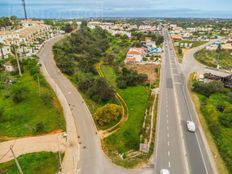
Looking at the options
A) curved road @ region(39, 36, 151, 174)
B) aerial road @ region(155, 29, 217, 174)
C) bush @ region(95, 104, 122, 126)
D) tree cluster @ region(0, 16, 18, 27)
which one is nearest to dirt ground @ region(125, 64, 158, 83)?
aerial road @ region(155, 29, 217, 174)

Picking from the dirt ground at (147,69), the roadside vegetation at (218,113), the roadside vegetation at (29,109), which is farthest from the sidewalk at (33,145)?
the dirt ground at (147,69)

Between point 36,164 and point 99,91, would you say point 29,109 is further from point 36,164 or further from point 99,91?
point 36,164

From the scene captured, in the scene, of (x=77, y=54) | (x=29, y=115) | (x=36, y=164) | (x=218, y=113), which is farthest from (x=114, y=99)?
(x=77, y=54)

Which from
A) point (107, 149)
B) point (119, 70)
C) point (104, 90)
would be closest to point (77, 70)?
point (119, 70)

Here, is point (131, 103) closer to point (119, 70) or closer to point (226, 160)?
point (226, 160)

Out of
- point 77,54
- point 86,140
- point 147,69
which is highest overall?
point 77,54
